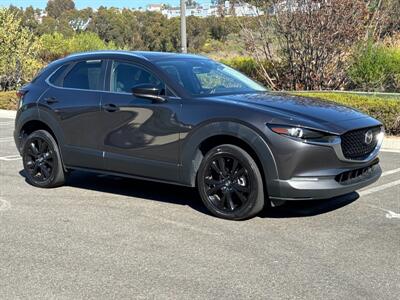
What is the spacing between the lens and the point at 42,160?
7.18 meters

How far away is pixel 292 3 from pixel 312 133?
1078cm

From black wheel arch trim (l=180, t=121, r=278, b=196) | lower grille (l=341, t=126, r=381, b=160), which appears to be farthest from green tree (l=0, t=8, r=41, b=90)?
lower grille (l=341, t=126, r=381, b=160)

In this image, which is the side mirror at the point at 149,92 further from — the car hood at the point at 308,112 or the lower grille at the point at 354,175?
the lower grille at the point at 354,175

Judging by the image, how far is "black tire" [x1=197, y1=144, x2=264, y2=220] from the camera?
5.52 metres

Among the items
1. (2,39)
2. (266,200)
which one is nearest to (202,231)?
(266,200)

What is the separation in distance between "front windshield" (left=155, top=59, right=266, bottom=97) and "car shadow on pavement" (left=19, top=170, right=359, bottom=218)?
1257mm

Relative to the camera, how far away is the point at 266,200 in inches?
229

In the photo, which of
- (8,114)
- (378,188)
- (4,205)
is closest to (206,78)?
(378,188)

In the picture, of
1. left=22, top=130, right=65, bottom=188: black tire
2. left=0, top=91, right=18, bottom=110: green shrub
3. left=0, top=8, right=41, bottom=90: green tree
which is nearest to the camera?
left=22, top=130, right=65, bottom=188: black tire

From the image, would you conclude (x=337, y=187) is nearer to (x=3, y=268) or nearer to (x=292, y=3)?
(x=3, y=268)

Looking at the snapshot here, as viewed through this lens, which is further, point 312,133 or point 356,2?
point 356,2

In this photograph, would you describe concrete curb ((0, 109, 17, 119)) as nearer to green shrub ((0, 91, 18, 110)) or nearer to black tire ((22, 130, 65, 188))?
green shrub ((0, 91, 18, 110))

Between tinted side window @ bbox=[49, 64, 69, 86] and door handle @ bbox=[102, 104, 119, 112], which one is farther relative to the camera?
tinted side window @ bbox=[49, 64, 69, 86]

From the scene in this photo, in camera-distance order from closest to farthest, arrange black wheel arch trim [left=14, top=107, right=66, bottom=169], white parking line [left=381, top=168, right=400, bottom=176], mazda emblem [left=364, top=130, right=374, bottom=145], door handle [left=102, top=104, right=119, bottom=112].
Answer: mazda emblem [left=364, top=130, right=374, bottom=145] < door handle [left=102, top=104, right=119, bottom=112] < black wheel arch trim [left=14, top=107, right=66, bottom=169] < white parking line [left=381, top=168, right=400, bottom=176]
